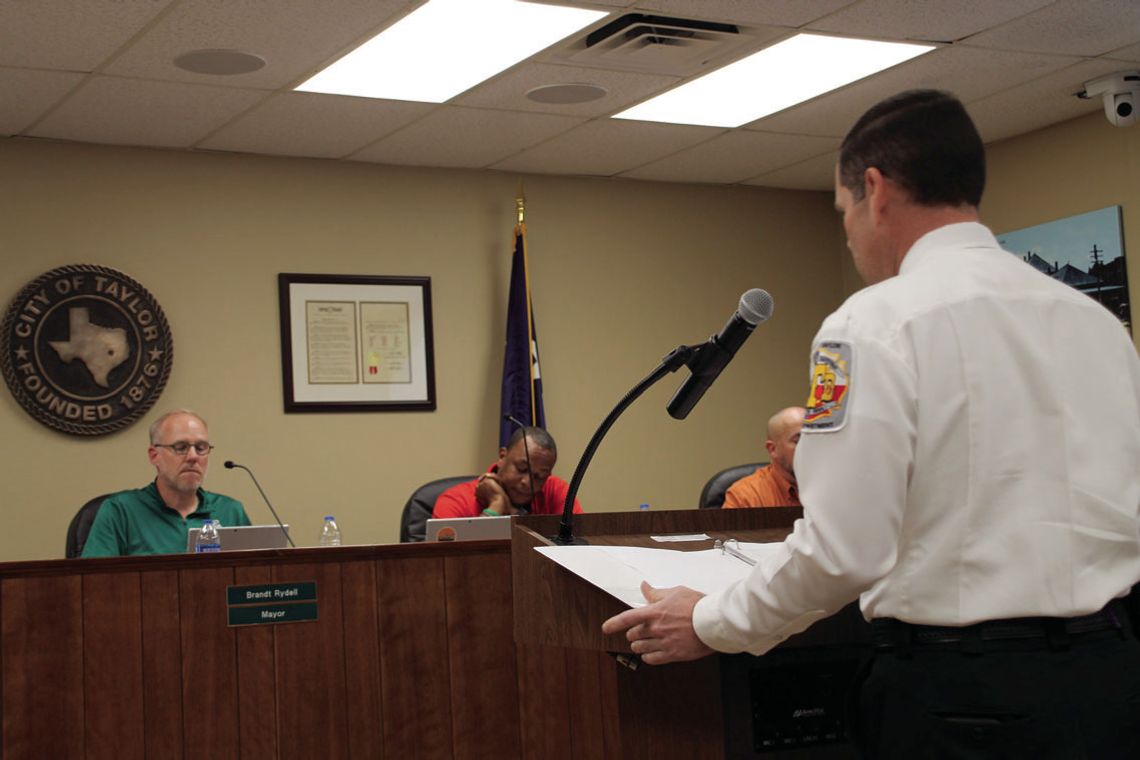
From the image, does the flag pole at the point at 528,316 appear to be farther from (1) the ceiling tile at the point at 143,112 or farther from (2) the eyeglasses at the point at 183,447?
(2) the eyeglasses at the point at 183,447

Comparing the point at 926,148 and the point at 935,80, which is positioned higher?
the point at 935,80

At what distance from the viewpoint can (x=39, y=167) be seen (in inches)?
210

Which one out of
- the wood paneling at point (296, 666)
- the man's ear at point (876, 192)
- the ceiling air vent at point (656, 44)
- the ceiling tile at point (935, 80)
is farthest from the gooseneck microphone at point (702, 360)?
the ceiling tile at point (935, 80)

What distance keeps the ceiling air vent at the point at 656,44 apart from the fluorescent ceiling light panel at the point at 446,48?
0.52 feet

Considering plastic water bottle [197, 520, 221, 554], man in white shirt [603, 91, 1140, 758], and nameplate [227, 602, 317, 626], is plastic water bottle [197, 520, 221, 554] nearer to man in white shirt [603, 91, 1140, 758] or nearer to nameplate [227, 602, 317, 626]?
nameplate [227, 602, 317, 626]

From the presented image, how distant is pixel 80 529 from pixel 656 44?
8.58ft

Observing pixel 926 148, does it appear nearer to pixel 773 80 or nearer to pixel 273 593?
pixel 273 593

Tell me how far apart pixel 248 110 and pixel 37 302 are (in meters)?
1.19

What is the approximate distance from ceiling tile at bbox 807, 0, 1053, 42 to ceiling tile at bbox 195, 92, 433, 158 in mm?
1669

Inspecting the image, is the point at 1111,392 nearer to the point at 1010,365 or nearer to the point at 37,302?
the point at 1010,365

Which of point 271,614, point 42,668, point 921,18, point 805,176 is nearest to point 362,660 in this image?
point 271,614

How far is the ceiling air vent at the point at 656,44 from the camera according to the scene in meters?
4.38

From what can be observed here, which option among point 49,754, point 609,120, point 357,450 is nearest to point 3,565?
point 49,754

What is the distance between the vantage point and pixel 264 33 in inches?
166
